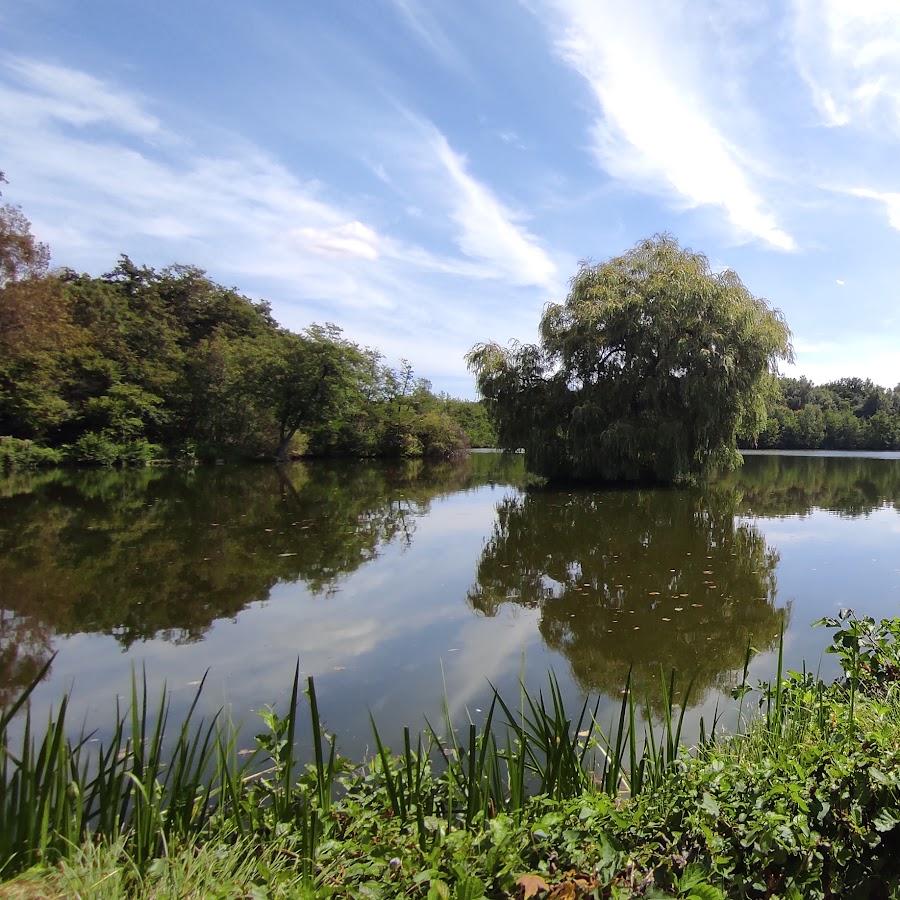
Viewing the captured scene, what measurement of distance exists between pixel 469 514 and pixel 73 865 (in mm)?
11160

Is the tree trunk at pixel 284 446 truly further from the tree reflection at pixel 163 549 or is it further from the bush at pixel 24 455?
the tree reflection at pixel 163 549

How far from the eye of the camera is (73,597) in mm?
6160

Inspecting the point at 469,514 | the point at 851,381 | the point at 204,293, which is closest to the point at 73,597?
the point at 469,514

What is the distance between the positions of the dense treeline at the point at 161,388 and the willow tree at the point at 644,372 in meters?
9.76

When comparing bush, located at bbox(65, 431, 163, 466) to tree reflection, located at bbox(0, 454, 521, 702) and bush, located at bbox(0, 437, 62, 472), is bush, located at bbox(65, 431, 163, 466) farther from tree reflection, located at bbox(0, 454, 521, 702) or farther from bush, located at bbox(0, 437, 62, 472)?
tree reflection, located at bbox(0, 454, 521, 702)

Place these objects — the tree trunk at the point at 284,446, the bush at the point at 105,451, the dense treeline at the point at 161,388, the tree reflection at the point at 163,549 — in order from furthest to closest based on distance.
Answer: the tree trunk at the point at 284,446
the bush at the point at 105,451
the dense treeline at the point at 161,388
the tree reflection at the point at 163,549

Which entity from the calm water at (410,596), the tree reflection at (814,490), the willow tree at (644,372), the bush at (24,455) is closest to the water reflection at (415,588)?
the calm water at (410,596)

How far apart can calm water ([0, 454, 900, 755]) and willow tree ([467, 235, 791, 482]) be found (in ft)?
13.1

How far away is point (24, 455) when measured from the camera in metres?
22.9

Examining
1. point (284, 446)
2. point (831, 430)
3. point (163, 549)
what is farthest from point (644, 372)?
point (831, 430)

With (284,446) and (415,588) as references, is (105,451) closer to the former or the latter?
(284,446)

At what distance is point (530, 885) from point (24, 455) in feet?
90.0

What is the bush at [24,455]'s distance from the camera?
22109mm

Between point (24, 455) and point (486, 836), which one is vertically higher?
point (24, 455)
